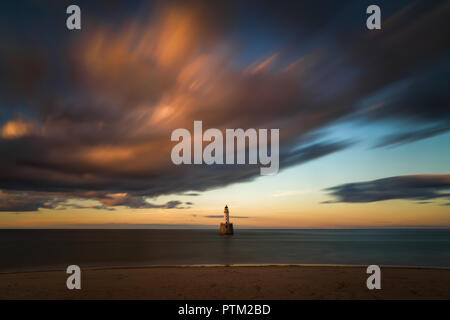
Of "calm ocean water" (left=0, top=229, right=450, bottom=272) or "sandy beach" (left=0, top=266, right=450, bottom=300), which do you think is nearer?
Answer: "sandy beach" (left=0, top=266, right=450, bottom=300)

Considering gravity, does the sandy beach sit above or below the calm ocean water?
above

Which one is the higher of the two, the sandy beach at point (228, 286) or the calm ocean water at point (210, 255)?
the sandy beach at point (228, 286)

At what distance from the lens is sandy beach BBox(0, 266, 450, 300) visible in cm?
1764

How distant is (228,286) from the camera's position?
2011 centimetres

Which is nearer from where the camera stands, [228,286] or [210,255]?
[228,286]

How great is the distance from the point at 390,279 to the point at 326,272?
5.19m

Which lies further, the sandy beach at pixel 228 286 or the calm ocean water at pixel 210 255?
the calm ocean water at pixel 210 255

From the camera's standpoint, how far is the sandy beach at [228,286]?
17.6m

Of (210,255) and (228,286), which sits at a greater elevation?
(228,286)
